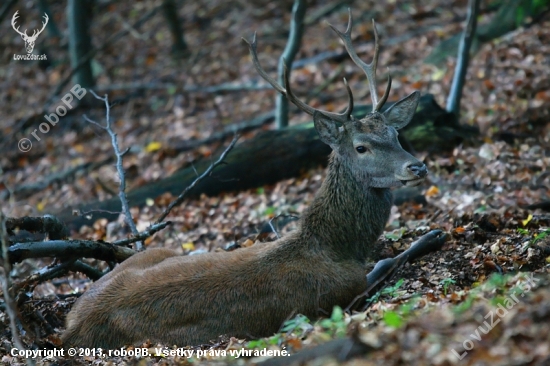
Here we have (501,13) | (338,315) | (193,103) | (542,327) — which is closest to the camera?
(542,327)

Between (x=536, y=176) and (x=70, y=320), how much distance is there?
640cm

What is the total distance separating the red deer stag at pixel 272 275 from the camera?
6.07m

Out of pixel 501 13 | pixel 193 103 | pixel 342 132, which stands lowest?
pixel 342 132

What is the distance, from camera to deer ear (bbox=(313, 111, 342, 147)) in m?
7.07

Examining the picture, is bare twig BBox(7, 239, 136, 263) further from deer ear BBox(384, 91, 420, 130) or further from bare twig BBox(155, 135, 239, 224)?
deer ear BBox(384, 91, 420, 130)

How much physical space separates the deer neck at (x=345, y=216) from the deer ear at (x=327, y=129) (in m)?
0.23

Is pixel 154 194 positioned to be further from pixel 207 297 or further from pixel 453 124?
pixel 207 297

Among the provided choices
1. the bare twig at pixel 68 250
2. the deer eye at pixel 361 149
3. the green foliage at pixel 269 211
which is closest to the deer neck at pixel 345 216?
the deer eye at pixel 361 149

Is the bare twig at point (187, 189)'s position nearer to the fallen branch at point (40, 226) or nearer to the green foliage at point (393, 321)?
the fallen branch at point (40, 226)

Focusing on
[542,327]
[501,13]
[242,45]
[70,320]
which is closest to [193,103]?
[242,45]

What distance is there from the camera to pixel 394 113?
24.8 ft

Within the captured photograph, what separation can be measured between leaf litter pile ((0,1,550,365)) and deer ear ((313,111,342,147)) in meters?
1.43

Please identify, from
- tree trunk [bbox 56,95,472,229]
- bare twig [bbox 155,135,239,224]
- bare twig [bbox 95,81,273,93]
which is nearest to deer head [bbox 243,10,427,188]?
bare twig [bbox 155,135,239,224]

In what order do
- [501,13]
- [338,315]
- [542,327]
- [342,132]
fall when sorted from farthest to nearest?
1. [501,13]
2. [342,132]
3. [338,315]
4. [542,327]
